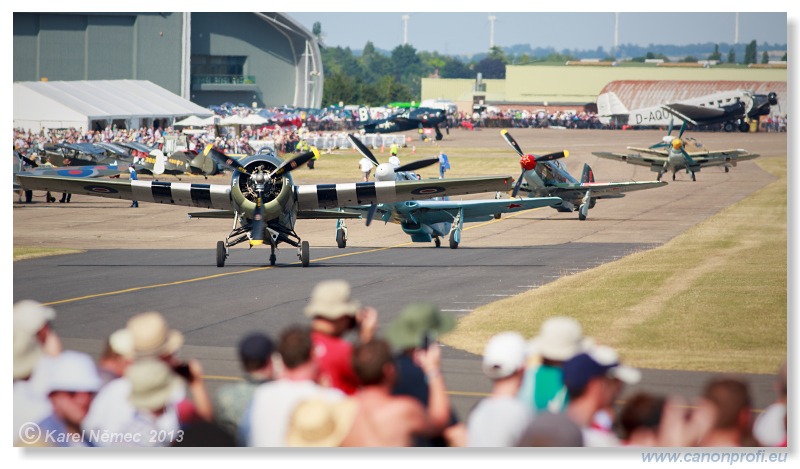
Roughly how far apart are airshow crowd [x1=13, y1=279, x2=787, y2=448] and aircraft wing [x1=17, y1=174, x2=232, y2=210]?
721 inches

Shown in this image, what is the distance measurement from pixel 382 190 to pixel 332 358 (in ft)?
62.5

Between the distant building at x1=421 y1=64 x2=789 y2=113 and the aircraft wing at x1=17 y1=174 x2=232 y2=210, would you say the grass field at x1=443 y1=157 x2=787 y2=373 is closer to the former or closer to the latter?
the distant building at x1=421 y1=64 x2=789 y2=113

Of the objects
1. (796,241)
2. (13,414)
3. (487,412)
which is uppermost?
(796,241)

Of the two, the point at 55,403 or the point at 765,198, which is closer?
the point at 55,403

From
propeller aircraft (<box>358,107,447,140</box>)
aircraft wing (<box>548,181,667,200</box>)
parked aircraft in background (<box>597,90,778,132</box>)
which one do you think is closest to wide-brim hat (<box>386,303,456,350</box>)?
parked aircraft in background (<box>597,90,778,132</box>)

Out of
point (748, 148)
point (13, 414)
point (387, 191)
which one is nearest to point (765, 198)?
point (748, 148)

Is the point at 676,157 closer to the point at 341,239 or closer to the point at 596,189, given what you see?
the point at 596,189

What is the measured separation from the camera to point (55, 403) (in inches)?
391

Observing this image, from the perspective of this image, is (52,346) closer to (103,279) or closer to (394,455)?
(394,455)

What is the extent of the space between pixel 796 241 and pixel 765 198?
32.9m

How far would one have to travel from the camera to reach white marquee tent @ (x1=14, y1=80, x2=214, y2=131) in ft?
115

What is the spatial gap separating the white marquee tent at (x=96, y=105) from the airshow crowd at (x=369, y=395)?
2340 cm

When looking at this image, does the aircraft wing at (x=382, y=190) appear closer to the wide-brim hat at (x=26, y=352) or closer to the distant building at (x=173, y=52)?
the distant building at (x=173, y=52)

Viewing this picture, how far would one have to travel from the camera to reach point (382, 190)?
92.5ft
